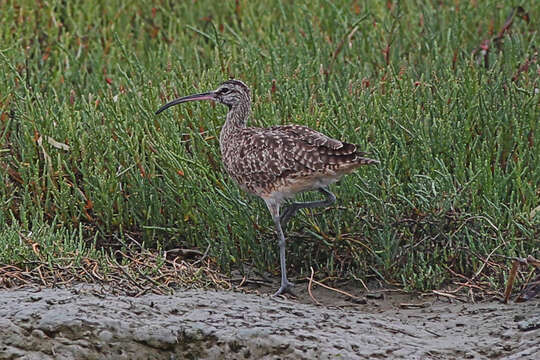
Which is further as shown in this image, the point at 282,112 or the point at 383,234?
the point at 282,112

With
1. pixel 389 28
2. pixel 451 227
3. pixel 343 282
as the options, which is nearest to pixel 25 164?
pixel 343 282

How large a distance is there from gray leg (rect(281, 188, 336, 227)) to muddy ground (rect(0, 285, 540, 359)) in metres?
0.76

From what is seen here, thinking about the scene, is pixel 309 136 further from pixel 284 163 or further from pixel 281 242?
pixel 281 242

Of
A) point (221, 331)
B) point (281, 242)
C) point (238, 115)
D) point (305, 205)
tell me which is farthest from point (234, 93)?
point (221, 331)

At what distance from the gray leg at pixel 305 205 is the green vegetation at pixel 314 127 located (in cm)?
15

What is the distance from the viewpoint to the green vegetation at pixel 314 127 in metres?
5.81

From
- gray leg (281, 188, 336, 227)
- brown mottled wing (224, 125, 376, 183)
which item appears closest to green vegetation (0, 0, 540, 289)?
gray leg (281, 188, 336, 227)

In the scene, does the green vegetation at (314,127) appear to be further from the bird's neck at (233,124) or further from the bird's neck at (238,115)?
the bird's neck at (238,115)

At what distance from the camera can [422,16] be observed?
29.3 feet

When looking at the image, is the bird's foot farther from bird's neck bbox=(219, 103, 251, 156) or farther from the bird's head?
the bird's head

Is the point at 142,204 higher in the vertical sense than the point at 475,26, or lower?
lower

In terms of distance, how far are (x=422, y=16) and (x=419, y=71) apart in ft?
4.08

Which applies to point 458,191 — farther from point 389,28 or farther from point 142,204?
point 389,28

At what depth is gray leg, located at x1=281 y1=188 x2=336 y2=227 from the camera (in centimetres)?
574
